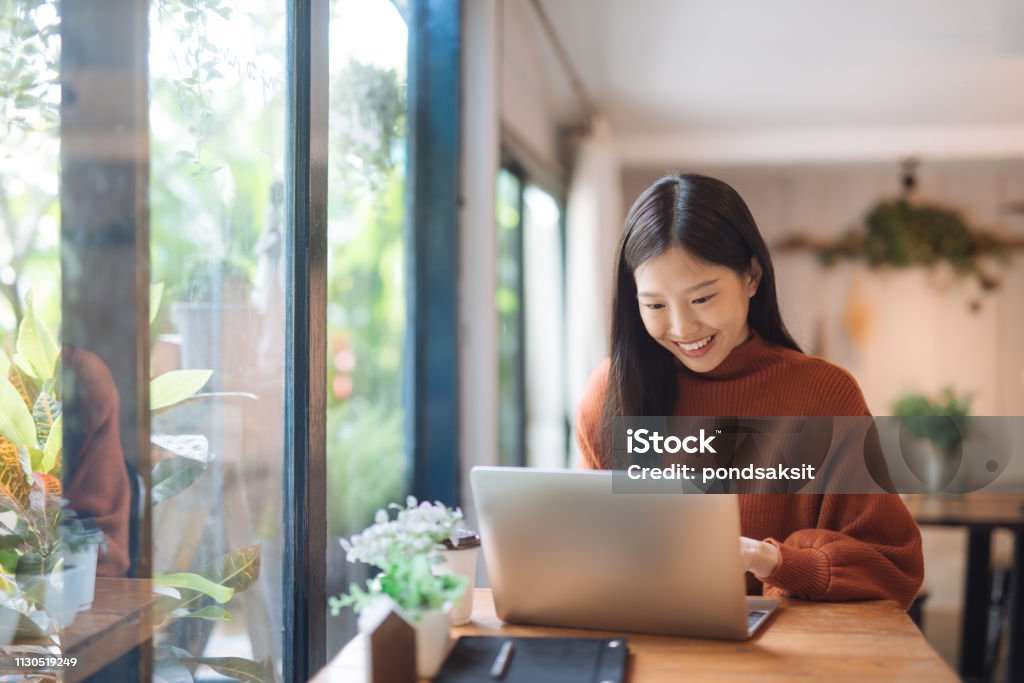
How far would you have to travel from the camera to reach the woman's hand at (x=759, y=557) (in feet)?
3.87

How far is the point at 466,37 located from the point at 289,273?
4.15ft

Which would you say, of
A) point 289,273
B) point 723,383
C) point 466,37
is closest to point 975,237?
point 466,37

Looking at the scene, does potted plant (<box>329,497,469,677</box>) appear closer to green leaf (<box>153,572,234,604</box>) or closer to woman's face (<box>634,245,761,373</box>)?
green leaf (<box>153,572,234,604</box>)

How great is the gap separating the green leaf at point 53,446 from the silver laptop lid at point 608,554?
45cm

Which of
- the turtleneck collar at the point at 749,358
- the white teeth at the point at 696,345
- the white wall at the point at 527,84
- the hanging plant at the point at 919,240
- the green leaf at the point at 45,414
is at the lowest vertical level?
the green leaf at the point at 45,414

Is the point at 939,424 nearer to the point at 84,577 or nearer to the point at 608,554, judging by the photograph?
the point at 608,554

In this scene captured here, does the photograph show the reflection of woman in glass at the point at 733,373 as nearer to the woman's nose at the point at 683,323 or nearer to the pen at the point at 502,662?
the woman's nose at the point at 683,323

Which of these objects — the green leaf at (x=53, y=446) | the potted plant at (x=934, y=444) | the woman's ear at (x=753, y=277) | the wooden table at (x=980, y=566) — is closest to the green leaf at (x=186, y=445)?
the green leaf at (x=53, y=446)

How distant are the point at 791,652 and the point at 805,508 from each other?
38 centimetres

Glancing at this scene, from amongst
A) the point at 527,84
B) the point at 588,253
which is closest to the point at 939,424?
the point at 588,253

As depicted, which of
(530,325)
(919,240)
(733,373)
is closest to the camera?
(733,373)

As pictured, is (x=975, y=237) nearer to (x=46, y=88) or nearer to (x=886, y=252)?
(x=886, y=252)

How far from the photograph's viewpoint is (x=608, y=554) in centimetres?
108

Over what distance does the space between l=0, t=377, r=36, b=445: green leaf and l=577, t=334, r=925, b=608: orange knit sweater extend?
88cm
